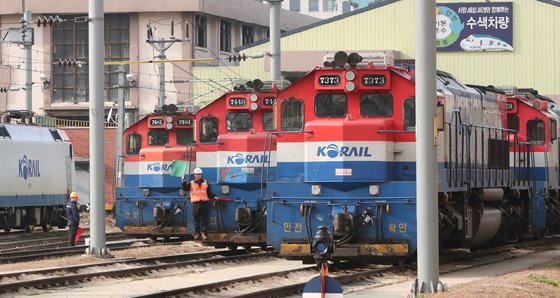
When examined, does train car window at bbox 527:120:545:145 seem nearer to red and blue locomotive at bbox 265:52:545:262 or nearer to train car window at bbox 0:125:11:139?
red and blue locomotive at bbox 265:52:545:262

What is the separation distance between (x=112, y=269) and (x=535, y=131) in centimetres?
1187

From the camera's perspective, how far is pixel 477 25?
68.0 m

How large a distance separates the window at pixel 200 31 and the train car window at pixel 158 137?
49609mm

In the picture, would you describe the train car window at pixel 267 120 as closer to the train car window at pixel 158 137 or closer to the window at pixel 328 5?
the train car window at pixel 158 137

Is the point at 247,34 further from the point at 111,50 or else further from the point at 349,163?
the point at 349,163

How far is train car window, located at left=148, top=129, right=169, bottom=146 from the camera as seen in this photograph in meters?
32.0

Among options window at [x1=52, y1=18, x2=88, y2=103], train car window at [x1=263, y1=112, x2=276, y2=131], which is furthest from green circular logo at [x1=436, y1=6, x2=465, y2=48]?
train car window at [x1=263, y1=112, x2=276, y2=131]

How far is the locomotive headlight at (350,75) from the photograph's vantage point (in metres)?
22.4

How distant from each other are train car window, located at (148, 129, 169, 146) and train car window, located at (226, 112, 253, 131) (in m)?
4.52

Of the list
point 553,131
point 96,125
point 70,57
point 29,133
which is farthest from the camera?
point 70,57

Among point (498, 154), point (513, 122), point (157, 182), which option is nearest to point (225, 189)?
point (157, 182)

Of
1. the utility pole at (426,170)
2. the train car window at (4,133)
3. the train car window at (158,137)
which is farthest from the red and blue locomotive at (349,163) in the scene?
the train car window at (4,133)

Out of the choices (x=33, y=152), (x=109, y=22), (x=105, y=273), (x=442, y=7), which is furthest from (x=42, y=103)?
(x=105, y=273)

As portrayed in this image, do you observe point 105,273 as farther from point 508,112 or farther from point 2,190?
point 2,190
